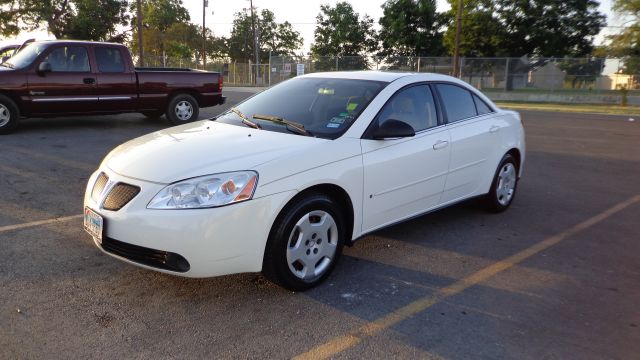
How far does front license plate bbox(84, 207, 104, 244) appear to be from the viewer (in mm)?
3468

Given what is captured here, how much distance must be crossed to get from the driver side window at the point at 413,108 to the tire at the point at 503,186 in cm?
130

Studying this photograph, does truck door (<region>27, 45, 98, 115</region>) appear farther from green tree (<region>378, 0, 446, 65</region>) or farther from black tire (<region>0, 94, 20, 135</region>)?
green tree (<region>378, 0, 446, 65</region>)

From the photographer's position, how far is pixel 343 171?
12.5 feet

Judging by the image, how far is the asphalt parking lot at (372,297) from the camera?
3.02m

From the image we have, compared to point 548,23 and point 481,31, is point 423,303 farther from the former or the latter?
point 548,23

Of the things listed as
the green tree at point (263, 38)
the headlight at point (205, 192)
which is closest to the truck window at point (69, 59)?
the headlight at point (205, 192)

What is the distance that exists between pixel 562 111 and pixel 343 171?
72.1 feet

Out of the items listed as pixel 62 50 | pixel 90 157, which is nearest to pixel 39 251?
pixel 90 157

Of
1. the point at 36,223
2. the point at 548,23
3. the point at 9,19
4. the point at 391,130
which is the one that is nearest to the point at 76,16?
the point at 9,19

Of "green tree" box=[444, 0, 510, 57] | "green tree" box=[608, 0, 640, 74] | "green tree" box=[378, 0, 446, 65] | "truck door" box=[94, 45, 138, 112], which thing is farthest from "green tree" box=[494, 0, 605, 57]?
"truck door" box=[94, 45, 138, 112]

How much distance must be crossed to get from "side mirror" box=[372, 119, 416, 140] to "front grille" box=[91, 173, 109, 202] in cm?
200

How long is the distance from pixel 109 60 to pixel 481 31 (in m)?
35.9

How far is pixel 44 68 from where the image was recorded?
32.7ft

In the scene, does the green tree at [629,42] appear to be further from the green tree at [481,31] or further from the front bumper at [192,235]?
the front bumper at [192,235]
